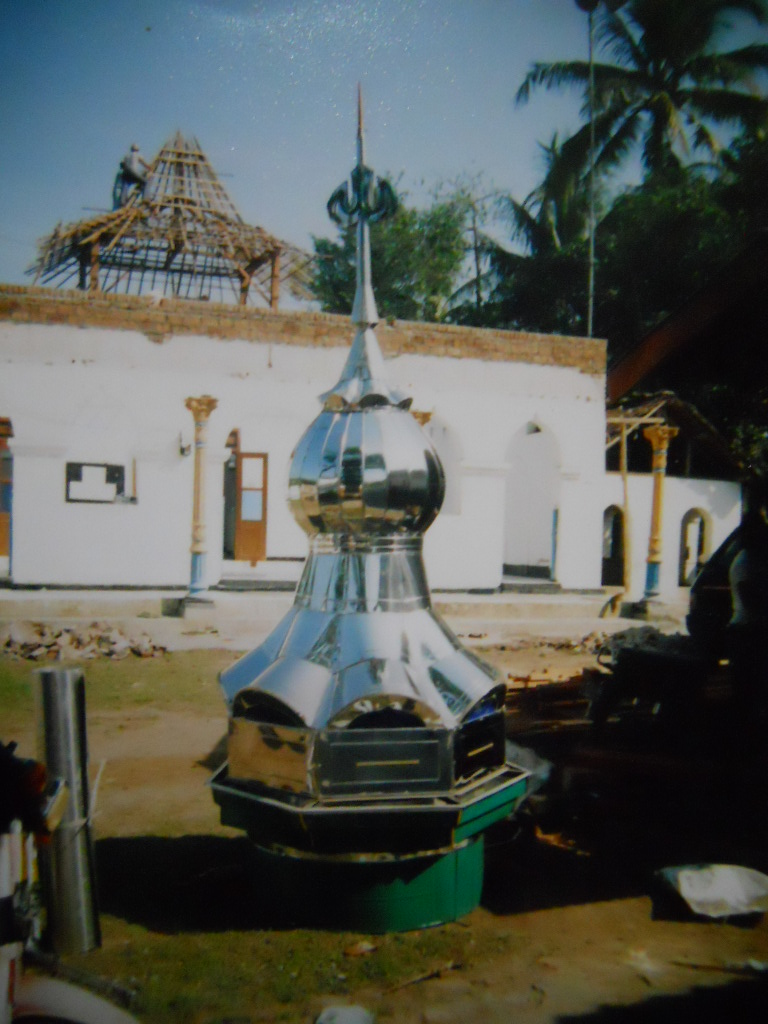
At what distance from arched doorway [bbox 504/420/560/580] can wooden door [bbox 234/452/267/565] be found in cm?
416

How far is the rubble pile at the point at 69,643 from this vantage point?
24.5ft

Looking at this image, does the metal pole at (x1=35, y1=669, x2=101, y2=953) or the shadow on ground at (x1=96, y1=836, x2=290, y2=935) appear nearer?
the metal pole at (x1=35, y1=669, x2=101, y2=953)

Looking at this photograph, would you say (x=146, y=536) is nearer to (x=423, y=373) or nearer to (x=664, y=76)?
(x=423, y=373)

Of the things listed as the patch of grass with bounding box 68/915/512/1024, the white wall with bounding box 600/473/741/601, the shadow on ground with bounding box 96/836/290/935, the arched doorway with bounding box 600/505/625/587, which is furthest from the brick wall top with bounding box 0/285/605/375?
the patch of grass with bounding box 68/915/512/1024

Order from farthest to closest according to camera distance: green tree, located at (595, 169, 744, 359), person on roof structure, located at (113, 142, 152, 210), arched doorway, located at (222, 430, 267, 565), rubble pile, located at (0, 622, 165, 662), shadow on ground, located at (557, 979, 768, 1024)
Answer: arched doorway, located at (222, 430, 267, 565) < rubble pile, located at (0, 622, 165, 662) < green tree, located at (595, 169, 744, 359) < person on roof structure, located at (113, 142, 152, 210) < shadow on ground, located at (557, 979, 768, 1024)

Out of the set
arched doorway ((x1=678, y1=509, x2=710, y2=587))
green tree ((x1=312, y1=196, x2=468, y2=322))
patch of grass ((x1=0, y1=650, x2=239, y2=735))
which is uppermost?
green tree ((x1=312, y1=196, x2=468, y2=322))

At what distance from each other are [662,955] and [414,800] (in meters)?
1.22

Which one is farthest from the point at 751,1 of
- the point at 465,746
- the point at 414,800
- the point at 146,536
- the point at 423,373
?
the point at 146,536

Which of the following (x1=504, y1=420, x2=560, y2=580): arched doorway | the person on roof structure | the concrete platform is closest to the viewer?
the person on roof structure

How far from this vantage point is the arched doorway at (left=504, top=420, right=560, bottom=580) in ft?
39.4

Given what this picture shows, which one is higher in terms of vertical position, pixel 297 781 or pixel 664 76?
pixel 664 76

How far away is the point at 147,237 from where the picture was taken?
13.1 ft

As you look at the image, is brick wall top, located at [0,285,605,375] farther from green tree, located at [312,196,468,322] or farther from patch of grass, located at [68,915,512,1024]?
patch of grass, located at [68,915,512,1024]

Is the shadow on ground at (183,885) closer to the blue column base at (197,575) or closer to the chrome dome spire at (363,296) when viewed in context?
the chrome dome spire at (363,296)
